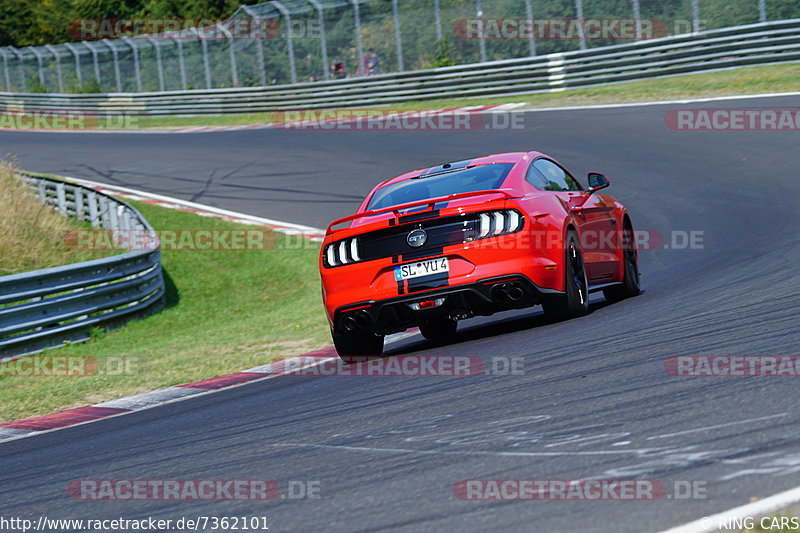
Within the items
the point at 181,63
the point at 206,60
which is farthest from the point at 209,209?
the point at 181,63

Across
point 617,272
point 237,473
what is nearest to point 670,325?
point 617,272

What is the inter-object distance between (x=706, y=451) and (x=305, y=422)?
267 centimetres

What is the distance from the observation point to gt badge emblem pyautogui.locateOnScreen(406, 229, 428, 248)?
26.6ft

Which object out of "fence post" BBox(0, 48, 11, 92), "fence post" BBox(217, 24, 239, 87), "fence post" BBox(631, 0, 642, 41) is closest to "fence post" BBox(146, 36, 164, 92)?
"fence post" BBox(217, 24, 239, 87)

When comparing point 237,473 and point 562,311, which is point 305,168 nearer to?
point 562,311

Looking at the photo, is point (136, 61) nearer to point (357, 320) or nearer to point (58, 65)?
point (58, 65)

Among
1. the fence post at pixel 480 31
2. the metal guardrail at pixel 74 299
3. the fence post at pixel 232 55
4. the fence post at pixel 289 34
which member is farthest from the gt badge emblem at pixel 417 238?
the fence post at pixel 232 55

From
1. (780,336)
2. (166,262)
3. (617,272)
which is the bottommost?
(166,262)

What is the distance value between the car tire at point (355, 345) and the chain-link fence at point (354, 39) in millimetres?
16985

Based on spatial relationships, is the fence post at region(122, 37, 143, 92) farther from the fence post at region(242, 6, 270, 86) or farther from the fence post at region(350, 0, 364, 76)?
the fence post at region(350, 0, 364, 76)

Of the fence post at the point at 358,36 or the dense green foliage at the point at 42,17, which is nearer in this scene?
the fence post at the point at 358,36

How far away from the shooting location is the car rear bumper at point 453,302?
7965 millimetres

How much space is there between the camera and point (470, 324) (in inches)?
423

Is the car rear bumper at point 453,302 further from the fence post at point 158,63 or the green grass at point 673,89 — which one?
the fence post at point 158,63
